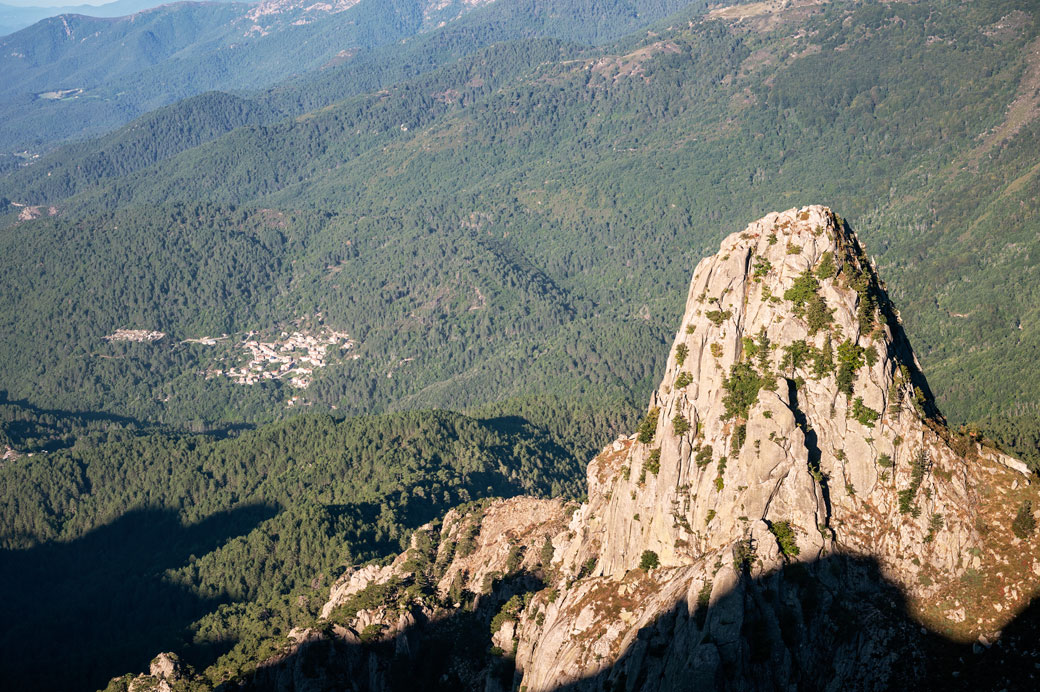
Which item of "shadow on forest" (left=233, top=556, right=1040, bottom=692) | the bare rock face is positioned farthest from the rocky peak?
"shadow on forest" (left=233, top=556, right=1040, bottom=692)

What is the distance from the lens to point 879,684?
264 feet

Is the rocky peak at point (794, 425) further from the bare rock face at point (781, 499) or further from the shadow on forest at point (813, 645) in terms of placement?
the shadow on forest at point (813, 645)

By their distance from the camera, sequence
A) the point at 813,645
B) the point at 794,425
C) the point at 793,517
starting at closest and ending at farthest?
1. the point at 813,645
2. the point at 793,517
3. the point at 794,425

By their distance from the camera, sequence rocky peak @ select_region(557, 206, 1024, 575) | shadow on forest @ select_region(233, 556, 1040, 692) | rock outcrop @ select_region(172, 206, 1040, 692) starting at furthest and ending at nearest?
1. rocky peak @ select_region(557, 206, 1024, 575)
2. rock outcrop @ select_region(172, 206, 1040, 692)
3. shadow on forest @ select_region(233, 556, 1040, 692)

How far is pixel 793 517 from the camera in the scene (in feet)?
285

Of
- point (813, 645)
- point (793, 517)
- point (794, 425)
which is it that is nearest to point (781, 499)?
point (793, 517)

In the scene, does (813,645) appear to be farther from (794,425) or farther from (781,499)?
(794,425)

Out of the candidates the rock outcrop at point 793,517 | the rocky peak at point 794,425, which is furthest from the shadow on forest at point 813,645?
the rocky peak at point 794,425

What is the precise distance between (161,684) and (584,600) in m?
83.1

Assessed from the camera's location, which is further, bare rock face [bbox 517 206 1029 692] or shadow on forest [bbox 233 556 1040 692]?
bare rock face [bbox 517 206 1029 692]

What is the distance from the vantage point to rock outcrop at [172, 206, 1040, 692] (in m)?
81.2

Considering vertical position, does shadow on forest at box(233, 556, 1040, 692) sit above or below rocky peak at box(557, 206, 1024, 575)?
below

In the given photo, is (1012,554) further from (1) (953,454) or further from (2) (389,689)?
(2) (389,689)

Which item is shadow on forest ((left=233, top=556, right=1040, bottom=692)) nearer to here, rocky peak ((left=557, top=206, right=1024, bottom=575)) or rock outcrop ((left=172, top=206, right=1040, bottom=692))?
rock outcrop ((left=172, top=206, right=1040, bottom=692))
